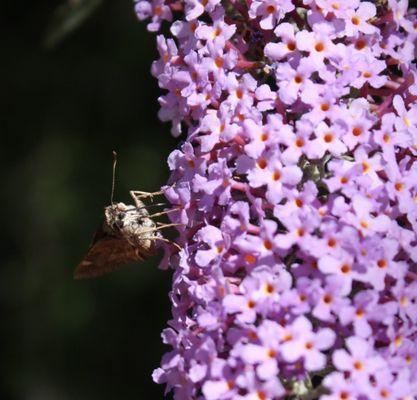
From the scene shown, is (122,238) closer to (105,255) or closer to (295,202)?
(105,255)

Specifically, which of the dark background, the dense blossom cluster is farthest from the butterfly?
the dark background

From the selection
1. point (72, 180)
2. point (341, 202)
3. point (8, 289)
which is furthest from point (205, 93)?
point (8, 289)

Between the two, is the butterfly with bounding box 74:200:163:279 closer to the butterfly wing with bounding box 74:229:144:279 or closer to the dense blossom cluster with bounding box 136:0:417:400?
the butterfly wing with bounding box 74:229:144:279

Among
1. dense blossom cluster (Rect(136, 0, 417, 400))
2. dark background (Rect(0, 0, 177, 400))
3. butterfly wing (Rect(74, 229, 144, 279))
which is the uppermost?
dense blossom cluster (Rect(136, 0, 417, 400))

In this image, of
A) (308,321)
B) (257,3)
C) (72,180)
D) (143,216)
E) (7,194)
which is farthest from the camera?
(7,194)

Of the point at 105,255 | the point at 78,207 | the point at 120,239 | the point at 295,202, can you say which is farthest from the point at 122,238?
the point at 78,207

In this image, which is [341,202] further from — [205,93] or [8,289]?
[8,289]
